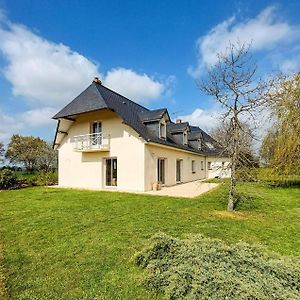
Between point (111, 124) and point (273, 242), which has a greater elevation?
point (111, 124)

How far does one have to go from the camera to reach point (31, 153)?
3666cm

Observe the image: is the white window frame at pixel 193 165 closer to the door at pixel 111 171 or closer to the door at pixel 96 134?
the door at pixel 111 171

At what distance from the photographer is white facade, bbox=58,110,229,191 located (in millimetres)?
15297

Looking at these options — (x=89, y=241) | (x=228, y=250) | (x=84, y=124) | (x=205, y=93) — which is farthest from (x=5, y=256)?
(x=84, y=124)

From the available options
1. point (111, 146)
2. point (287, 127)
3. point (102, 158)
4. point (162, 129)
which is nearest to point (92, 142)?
point (102, 158)

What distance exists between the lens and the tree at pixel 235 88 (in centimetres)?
853

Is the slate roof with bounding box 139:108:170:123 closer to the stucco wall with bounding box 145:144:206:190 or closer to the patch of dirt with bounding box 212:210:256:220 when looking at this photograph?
the stucco wall with bounding box 145:144:206:190

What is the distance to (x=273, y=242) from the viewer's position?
18.7 ft

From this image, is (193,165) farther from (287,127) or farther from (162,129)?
(287,127)

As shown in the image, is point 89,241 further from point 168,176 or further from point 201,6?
point 168,176

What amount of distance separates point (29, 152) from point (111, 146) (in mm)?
27124

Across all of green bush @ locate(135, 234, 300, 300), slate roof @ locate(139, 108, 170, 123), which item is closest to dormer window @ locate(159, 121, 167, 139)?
slate roof @ locate(139, 108, 170, 123)

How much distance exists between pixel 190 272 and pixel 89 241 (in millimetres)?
3090

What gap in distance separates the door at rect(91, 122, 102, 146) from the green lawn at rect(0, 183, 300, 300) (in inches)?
267
